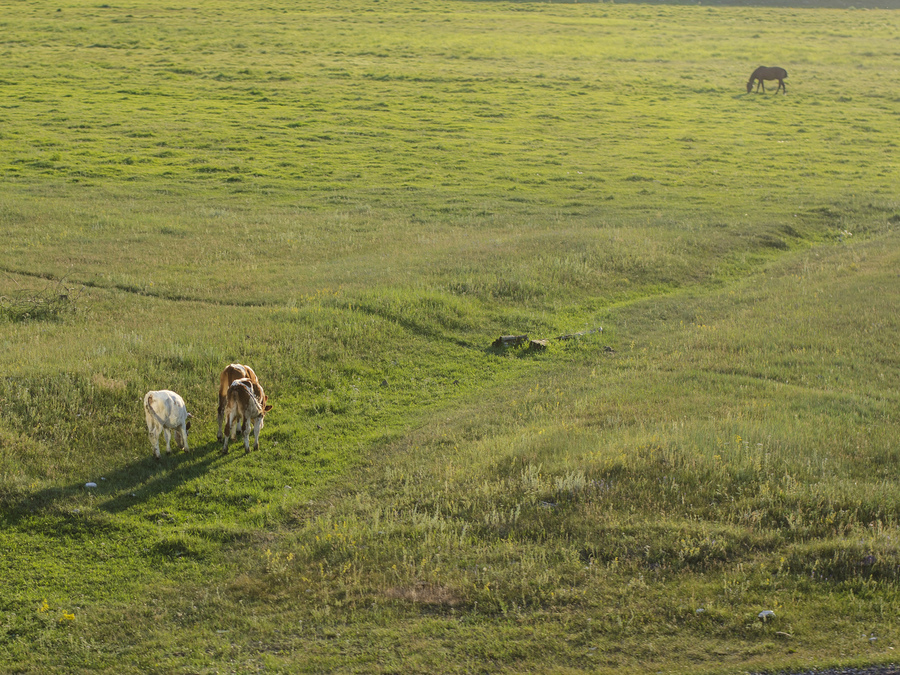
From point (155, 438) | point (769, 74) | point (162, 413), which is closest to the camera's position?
point (162, 413)

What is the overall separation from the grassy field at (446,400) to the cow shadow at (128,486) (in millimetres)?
50

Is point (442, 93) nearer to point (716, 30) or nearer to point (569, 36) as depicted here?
point (569, 36)

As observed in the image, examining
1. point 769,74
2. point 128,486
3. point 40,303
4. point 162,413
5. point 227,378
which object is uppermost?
point 769,74

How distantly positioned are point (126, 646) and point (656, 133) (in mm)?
41614

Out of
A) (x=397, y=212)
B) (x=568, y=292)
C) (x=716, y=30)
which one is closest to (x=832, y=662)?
(x=568, y=292)

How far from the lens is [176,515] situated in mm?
10750

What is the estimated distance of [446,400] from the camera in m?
15.3

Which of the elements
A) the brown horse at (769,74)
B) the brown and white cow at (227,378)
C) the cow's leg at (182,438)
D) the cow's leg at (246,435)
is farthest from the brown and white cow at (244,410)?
the brown horse at (769,74)

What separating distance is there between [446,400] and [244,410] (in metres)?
4.19

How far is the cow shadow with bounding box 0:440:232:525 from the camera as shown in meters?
10.4

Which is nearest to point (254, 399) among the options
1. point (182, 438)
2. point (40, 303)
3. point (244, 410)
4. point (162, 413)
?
point (244, 410)

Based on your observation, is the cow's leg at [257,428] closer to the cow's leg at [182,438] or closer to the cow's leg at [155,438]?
the cow's leg at [182,438]

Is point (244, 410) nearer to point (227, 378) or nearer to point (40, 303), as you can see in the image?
point (227, 378)

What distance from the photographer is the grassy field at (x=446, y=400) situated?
841cm
